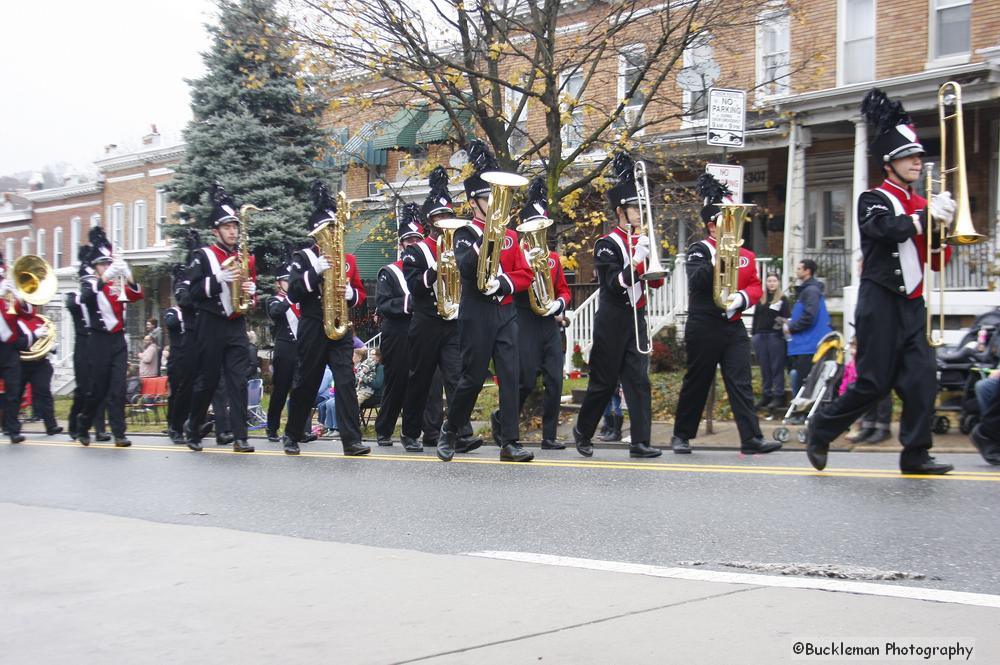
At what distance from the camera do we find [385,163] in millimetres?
32219

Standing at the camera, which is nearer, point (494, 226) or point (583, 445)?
point (494, 226)

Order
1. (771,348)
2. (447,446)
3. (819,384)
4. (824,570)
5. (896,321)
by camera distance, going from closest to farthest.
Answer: (824,570) → (896,321) → (447,446) → (819,384) → (771,348)

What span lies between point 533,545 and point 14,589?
2573mm

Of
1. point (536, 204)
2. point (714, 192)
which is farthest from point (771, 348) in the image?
point (714, 192)

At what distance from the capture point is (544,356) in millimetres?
12094

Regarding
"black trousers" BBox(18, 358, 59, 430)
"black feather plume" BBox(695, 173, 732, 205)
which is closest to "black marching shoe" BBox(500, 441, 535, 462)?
"black feather plume" BBox(695, 173, 732, 205)

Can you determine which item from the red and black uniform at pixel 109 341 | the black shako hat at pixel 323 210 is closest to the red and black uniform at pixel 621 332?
the black shako hat at pixel 323 210

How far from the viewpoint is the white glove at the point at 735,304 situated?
9875 millimetres

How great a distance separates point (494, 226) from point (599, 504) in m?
3.14

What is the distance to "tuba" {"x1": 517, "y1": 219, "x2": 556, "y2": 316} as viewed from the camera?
38.2 ft

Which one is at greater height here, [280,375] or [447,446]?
[280,375]

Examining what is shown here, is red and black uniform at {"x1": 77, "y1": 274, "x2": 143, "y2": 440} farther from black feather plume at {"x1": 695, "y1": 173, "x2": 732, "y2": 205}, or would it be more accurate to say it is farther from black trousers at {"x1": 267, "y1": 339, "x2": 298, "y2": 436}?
black feather plume at {"x1": 695, "y1": 173, "x2": 732, "y2": 205}

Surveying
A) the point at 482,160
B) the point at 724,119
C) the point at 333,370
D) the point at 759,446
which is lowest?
the point at 759,446

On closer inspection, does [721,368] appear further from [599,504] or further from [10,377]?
[10,377]
